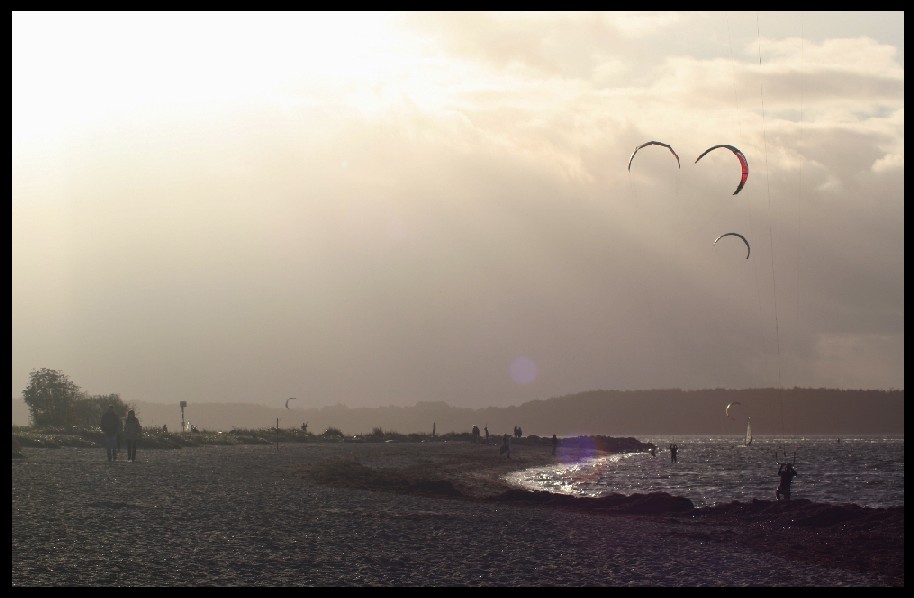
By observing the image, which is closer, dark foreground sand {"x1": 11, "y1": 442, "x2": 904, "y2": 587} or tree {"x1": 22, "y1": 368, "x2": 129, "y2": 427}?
dark foreground sand {"x1": 11, "y1": 442, "x2": 904, "y2": 587}

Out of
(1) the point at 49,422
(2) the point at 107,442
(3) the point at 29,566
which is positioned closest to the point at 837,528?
(3) the point at 29,566

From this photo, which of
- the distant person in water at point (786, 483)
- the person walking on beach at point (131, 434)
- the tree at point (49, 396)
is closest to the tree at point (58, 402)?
the tree at point (49, 396)

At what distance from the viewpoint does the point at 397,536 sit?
20234 millimetres

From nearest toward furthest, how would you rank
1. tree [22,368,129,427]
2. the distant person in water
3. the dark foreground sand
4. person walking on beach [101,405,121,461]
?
the dark foreground sand
the distant person in water
person walking on beach [101,405,121,461]
tree [22,368,129,427]

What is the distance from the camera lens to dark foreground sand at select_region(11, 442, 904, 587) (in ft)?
52.5

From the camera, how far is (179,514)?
21703 millimetres

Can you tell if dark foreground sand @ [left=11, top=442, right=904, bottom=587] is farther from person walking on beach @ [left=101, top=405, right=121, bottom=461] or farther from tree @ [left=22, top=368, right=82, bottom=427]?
tree @ [left=22, top=368, right=82, bottom=427]

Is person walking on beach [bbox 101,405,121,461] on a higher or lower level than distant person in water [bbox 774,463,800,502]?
higher

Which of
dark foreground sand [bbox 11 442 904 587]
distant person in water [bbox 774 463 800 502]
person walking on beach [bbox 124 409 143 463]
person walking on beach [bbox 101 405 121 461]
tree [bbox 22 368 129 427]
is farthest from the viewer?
tree [bbox 22 368 129 427]

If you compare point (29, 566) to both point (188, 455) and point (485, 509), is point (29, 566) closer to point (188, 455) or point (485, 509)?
point (485, 509)

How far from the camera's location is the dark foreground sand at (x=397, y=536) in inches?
631

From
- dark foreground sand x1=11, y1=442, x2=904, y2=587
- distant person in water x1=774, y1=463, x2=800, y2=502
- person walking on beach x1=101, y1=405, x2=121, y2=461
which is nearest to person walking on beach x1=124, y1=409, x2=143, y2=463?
person walking on beach x1=101, y1=405, x2=121, y2=461
